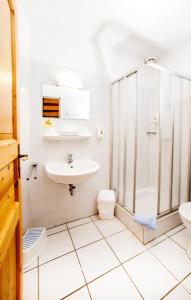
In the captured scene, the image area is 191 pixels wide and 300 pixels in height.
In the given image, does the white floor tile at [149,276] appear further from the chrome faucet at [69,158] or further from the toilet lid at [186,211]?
the chrome faucet at [69,158]

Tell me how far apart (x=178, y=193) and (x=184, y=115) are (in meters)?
1.04

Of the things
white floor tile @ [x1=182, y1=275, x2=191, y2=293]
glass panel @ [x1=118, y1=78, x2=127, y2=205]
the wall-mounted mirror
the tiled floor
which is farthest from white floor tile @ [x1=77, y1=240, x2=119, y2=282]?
the wall-mounted mirror

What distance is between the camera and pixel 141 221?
5.08 feet

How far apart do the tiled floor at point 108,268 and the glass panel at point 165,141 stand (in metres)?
0.41

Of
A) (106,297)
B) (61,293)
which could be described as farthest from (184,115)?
(61,293)

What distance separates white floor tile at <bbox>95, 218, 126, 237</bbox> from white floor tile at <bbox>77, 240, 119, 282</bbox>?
178 mm

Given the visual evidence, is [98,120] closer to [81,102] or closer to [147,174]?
[81,102]

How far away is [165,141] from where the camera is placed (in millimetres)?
1771

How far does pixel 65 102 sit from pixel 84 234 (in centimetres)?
160

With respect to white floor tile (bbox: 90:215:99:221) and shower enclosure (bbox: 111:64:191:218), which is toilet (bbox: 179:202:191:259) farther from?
white floor tile (bbox: 90:215:99:221)

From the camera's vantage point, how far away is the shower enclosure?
172cm

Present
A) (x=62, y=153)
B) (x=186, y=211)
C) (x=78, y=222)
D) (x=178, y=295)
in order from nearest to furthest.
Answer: (x=178, y=295) → (x=186, y=211) → (x=62, y=153) → (x=78, y=222)

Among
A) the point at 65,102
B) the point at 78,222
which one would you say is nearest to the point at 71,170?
the point at 78,222

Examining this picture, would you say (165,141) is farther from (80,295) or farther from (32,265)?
(32,265)
